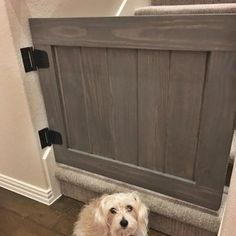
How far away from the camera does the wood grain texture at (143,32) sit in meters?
0.77

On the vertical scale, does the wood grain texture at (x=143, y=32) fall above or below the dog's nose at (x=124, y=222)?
above

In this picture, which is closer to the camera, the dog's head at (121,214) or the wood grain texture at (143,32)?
the wood grain texture at (143,32)

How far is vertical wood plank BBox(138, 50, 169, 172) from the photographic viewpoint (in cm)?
92

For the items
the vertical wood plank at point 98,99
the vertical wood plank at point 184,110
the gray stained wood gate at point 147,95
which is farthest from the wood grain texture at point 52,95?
the vertical wood plank at point 184,110

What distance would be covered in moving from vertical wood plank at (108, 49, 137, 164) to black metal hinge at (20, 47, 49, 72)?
1.06 feet

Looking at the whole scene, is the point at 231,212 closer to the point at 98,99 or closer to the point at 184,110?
the point at 184,110

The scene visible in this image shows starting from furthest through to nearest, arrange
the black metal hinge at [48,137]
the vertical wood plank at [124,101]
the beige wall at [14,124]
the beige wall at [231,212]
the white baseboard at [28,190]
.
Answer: the white baseboard at [28,190]
the black metal hinge at [48,137]
the beige wall at [14,124]
the vertical wood plank at [124,101]
the beige wall at [231,212]

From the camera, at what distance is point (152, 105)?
0.99 m

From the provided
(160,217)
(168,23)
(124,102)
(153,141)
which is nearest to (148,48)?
(168,23)

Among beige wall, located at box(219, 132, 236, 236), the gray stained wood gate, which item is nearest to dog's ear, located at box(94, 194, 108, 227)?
the gray stained wood gate

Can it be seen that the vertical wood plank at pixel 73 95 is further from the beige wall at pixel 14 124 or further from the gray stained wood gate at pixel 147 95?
the beige wall at pixel 14 124

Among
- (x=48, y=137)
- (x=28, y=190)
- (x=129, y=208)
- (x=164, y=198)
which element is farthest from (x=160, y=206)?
(x=28, y=190)

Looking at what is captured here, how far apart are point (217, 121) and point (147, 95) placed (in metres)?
0.27

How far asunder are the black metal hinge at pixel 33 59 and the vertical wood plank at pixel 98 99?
19cm
